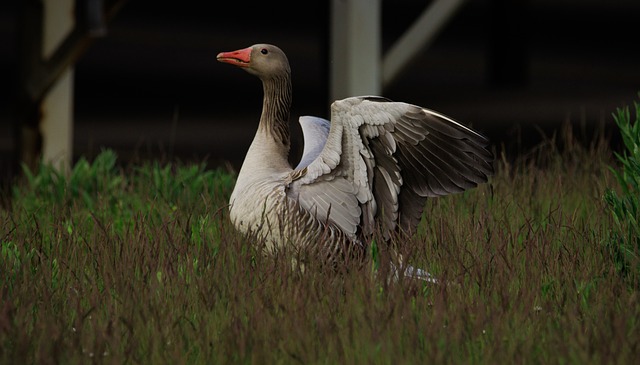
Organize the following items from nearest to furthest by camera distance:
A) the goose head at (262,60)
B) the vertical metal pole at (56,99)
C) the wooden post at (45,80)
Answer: the goose head at (262,60)
the wooden post at (45,80)
the vertical metal pole at (56,99)

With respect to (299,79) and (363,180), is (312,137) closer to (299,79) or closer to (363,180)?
(363,180)

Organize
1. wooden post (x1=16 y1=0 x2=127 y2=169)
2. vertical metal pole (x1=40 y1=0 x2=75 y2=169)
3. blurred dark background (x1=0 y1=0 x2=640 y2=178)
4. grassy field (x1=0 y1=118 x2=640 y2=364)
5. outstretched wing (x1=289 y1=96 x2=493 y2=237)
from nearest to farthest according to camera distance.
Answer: grassy field (x1=0 y1=118 x2=640 y2=364) → outstretched wing (x1=289 y1=96 x2=493 y2=237) → wooden post (x1=16 y1=0 x2=127 y2=169) → vertical metal pole (x1=40 y1=0 x2=75 y2=169) → blurred dark background (x1=0 y1=0 x2=640 y2=178)

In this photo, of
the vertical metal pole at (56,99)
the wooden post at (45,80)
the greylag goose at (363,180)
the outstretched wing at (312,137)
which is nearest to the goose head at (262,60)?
the outstretched wing at (312,137)

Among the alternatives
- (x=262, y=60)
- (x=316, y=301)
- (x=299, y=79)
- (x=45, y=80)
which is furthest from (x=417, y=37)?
(x=299, y=79)

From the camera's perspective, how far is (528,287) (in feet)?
12.8

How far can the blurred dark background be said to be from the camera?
41.5 ft

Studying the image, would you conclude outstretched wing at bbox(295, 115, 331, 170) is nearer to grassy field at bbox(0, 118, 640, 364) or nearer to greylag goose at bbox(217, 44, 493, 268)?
greylag goose at bbox(217, 44, 493, 268)

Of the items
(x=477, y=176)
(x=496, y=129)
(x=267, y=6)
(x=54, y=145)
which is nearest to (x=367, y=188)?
(x=477, y=176)

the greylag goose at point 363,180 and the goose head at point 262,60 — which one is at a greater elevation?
the goose head at point 262,60

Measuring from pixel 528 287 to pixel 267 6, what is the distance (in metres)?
20.0

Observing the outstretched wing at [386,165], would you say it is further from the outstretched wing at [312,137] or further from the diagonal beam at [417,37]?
the diagonal beam at [417,37]

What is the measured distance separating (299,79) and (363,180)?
14.8 metres

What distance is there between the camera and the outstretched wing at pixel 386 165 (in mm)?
4102

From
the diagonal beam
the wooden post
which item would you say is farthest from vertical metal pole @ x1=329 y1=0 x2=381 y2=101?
the wooden post
